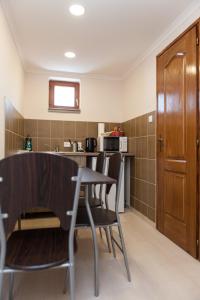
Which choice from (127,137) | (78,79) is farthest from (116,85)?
(127,137)

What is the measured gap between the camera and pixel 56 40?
285cm

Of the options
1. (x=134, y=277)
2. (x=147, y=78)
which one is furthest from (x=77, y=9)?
(x=134, y=277)

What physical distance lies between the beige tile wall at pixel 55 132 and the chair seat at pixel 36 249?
267 centimetres

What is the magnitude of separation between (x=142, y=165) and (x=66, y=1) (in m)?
2.22

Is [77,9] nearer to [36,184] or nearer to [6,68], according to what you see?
[6,68]

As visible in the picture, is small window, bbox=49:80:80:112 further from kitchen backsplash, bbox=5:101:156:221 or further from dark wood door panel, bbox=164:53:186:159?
dark wood door panel, bbox=164:53:186:159

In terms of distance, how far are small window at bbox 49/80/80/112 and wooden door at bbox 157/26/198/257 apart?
1.78 meters

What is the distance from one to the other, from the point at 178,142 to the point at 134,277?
52.6 inches

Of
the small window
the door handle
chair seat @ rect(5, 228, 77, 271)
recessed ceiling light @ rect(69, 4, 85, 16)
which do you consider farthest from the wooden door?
the small window

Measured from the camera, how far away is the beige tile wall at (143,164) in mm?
2965

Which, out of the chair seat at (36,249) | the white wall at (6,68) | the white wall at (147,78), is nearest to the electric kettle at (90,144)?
the white wall at (147,78)

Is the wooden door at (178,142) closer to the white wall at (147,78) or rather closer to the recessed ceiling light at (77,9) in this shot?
the white wall at (147,78)

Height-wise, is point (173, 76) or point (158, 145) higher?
point (173, 76)

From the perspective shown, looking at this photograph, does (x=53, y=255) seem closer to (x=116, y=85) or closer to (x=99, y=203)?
(x=99, y=203)
